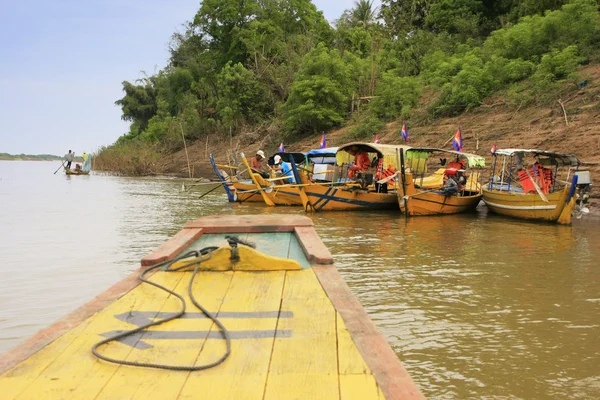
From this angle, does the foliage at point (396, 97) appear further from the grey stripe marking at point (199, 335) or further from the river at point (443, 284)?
the grey stripe marking at point (199, 335)

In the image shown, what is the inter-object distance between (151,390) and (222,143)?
39875mm

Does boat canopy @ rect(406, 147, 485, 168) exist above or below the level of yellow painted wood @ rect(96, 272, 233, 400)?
above

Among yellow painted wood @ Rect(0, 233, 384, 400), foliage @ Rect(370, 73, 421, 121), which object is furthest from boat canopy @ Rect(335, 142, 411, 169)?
yellow painted wood @ Rect(0, 233, 384, 400)

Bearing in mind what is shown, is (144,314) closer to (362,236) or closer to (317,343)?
(317,343)

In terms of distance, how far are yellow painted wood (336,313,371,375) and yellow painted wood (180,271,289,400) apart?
32 cm

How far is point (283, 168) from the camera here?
1952 centimetres

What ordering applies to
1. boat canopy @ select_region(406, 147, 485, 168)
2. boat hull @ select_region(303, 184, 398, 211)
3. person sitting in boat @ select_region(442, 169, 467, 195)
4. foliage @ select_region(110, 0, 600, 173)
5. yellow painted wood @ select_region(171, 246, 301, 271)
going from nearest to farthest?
yellow painted wood @ select_region(171, 246, 301, 271)
person sitting in boat @ select_region(442, 169, 467, 195)
boat canopy @ select_region(406, 147, 485, 168)
boat hull @ select_region(303, 184, 398, 211)
foliage @ select_region(110, 0, 600, 173)

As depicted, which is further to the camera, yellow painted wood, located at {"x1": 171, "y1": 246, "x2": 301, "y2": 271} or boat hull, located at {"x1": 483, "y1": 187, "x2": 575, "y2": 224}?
boat hull, located at {"x1": 483, "y1": 187, "x2": 575, "y2": 224}

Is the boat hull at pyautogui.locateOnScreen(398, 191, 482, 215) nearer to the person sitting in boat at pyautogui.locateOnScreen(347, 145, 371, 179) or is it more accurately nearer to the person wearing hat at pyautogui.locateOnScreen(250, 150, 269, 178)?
the person sitting in boat at pyautogui.locateOnScreen(347, 145, 371, 179)

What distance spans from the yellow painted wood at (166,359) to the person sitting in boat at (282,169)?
1453cm

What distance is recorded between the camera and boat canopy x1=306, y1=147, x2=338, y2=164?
62.0ft

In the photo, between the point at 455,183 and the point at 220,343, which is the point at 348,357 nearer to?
the point at 220,343

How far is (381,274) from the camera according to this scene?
26.4ft

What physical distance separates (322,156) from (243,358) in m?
16.8
